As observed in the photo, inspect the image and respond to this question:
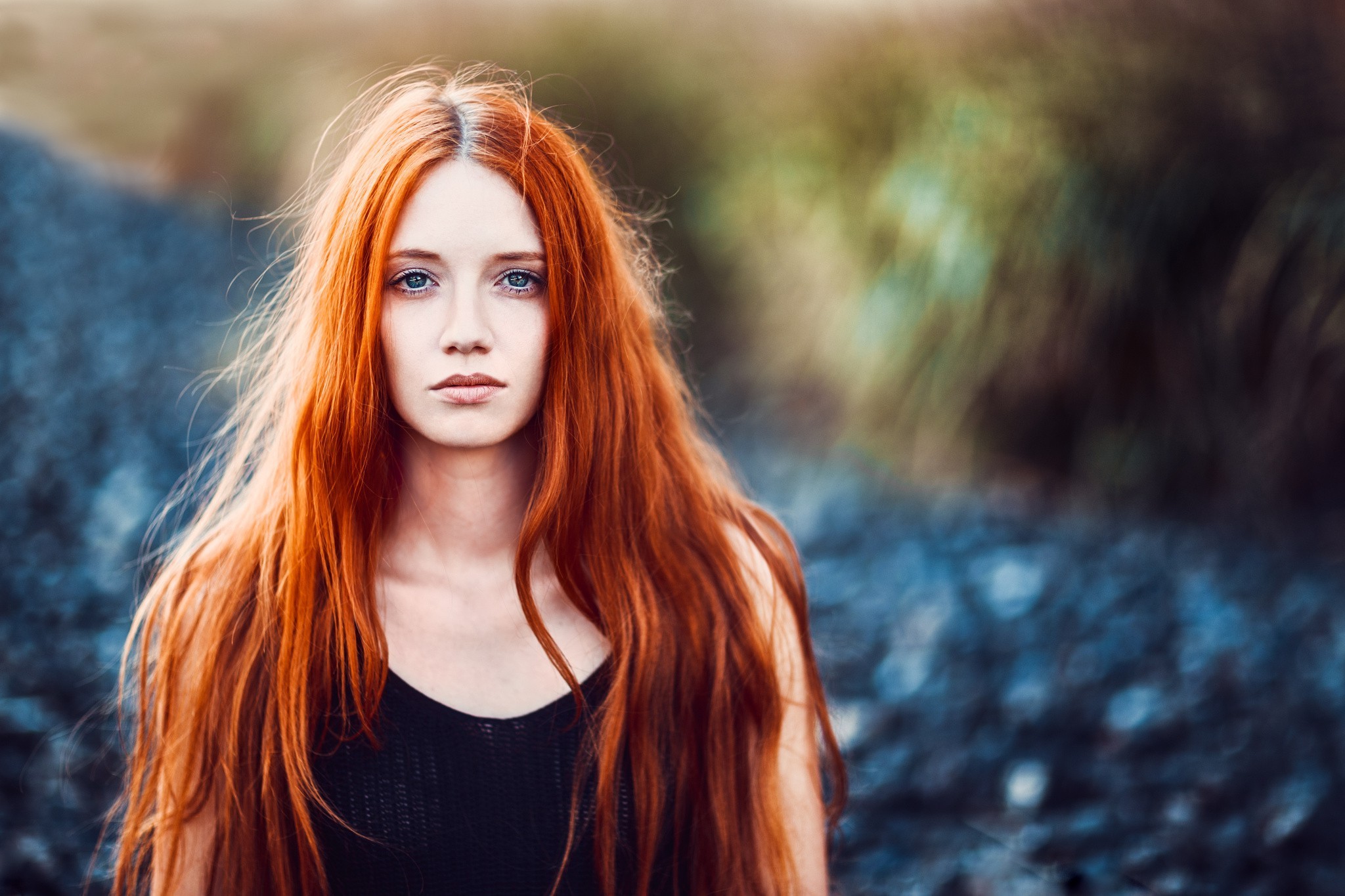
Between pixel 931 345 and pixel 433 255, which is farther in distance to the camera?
pixel 931 345

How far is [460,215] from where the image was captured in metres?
1.02

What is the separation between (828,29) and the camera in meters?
3.45

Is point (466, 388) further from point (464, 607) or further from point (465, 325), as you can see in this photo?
point (464, 607)

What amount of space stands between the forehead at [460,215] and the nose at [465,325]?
39 millimetres

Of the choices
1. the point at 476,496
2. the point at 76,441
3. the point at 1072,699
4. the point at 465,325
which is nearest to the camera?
the point at 465,325

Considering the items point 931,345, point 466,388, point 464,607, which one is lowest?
point 464,607

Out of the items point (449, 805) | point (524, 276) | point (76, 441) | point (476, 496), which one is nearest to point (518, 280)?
point (524, 276)

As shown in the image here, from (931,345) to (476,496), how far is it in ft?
7.91

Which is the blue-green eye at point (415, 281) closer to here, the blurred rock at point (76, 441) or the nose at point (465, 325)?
the nose at point (465, 325)

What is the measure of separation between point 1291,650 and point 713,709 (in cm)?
207

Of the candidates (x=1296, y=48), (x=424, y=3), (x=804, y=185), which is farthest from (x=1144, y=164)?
(x=424, y=3)

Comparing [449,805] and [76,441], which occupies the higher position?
[76,441]

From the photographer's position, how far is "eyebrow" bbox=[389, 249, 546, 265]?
102cm

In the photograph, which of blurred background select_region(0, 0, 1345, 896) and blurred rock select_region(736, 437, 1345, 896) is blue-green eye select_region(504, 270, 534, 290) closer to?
blurred background select_region(0, 0, 1345, 896)
